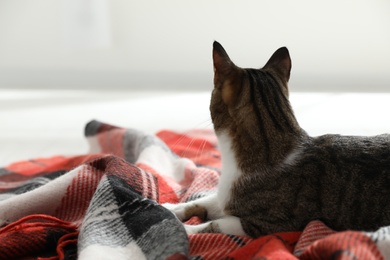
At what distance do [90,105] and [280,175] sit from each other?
166cm

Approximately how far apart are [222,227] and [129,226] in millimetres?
216

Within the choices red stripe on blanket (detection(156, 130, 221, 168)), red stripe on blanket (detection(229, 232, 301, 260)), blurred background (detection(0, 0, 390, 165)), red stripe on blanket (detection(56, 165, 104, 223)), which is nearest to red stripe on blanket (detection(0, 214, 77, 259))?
red stripe on blanket (detection(56, 165, 104, 223))

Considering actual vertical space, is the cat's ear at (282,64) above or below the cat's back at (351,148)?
above

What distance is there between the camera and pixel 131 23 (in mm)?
3082

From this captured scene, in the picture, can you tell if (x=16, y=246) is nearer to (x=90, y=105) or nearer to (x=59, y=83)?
(x=90, y=105)

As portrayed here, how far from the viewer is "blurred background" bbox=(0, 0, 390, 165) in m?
2.69

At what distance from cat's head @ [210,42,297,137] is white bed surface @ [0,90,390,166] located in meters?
0.62

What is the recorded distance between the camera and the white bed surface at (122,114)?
2320mm

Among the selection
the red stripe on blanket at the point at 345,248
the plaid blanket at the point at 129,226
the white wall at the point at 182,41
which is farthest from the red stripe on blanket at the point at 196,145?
the red stripe on blanket at the point at 345,248

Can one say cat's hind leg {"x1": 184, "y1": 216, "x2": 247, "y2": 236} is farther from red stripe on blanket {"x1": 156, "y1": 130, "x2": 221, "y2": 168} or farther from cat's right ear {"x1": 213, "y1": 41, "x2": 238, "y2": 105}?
red stripe on blanket {"x1": 156, "y1": 130, "x2": 221, "y2": 168}

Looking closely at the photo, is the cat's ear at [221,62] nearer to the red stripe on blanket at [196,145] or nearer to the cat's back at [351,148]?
the cat's back at [351,148]

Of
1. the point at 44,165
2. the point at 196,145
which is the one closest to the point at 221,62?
the point at 196,145

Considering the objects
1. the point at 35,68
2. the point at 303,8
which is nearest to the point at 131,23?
the point at 35,68

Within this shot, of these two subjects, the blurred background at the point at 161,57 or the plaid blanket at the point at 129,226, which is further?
the blurred background at the point at 161,57
